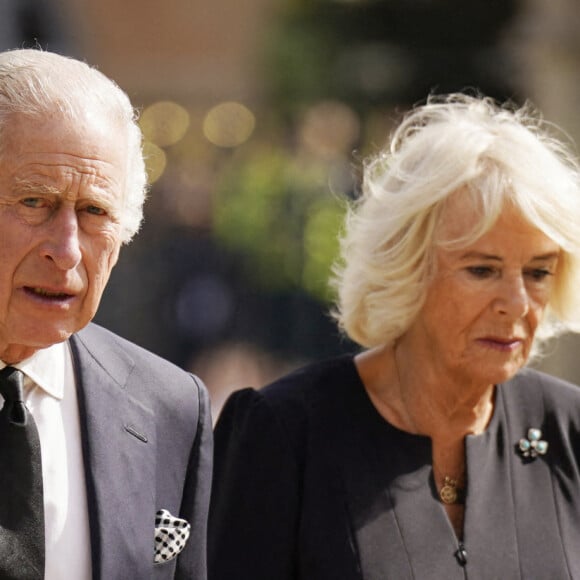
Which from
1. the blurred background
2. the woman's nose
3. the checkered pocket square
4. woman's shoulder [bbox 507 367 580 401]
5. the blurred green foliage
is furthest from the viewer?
the blurred background

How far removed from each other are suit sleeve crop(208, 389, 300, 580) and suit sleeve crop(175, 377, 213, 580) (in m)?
0.38

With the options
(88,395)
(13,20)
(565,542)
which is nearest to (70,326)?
(88,395)

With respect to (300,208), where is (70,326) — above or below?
below

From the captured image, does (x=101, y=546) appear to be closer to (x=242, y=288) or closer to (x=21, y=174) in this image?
(x=21, y=174)

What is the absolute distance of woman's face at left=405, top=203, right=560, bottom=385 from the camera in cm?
348

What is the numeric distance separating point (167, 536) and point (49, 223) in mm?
799

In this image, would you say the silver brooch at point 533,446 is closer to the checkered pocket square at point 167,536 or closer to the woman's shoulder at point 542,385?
the woman's shoulder at point 542,385

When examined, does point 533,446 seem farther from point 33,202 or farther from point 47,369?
point 33,202

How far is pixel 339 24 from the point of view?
1259 cm

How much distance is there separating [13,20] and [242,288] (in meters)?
2.64

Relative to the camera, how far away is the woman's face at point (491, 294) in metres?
3.48

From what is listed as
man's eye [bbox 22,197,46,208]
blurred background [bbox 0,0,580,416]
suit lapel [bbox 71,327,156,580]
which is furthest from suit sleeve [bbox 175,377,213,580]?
blurred background [bbox 0,0,580,416]

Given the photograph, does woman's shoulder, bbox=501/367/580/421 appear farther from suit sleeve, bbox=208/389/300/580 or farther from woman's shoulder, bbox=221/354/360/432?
suit sleeve, bbox=208/389/300/580

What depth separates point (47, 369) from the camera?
2.69m
